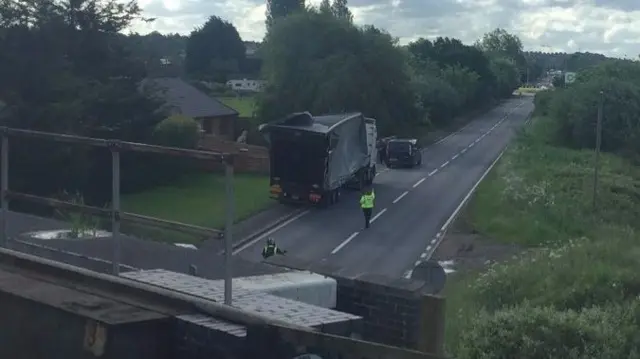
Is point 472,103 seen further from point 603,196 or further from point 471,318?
point 471,318

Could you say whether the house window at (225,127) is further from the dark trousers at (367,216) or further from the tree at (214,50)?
the tree at (214,50)

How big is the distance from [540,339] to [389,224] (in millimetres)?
20003

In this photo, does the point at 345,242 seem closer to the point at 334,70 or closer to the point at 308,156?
the point at 308,156

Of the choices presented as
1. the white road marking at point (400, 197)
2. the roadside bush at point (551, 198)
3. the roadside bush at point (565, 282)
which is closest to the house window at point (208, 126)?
the white road marking at point (400, 197)

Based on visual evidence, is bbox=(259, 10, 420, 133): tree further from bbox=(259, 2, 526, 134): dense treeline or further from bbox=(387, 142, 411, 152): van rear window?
bbox=(387, 142, 411, 152): van rear window

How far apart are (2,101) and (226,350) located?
25.9m

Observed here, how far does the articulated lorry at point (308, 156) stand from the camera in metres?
34.4

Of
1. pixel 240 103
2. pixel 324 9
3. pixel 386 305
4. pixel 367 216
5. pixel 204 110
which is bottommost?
pixel 367 216

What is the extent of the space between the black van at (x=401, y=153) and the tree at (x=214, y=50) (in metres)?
52.7

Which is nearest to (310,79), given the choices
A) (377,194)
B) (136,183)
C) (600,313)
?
(377,194)

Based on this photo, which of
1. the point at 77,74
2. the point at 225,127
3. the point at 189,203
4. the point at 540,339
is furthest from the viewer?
the point at 225,127

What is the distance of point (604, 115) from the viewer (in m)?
55.8

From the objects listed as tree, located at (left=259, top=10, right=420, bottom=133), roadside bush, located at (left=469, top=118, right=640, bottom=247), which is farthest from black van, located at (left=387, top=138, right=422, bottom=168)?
roadside bush, located at (left=469, top=118, right=640, bottom=247)

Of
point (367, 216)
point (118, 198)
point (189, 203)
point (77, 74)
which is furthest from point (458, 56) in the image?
point (118, 198)
